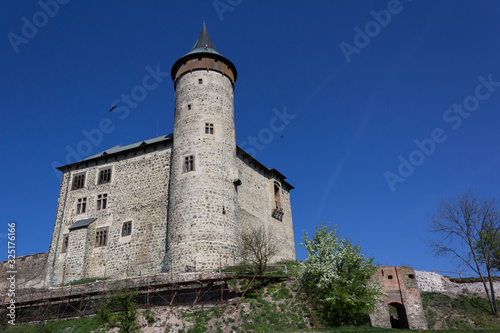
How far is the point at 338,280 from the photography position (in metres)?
22.5

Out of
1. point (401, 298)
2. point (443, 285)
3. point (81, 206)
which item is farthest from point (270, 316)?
point (81, 206)

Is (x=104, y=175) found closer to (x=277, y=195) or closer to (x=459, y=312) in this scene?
(x=277, y=195)

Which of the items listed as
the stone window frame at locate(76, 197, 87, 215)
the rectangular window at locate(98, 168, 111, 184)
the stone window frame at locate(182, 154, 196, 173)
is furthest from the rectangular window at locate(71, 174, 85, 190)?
the stone window frame at locate(182, 154, 196, 173)

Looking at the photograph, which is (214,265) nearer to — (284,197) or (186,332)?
(186,332)

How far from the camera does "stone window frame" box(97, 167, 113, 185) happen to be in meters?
39.3

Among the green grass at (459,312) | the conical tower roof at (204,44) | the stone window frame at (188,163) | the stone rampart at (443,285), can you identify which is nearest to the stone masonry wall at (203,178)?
the stone window frame at (188,163)

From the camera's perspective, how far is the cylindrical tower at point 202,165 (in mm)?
30250

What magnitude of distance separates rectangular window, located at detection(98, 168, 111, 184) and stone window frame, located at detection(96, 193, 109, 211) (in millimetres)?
1372

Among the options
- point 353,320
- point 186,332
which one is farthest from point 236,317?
point 353,320

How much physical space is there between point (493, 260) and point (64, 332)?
97.4 feet

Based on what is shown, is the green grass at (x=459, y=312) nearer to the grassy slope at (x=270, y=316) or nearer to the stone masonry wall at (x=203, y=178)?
the grassy slope at (x=270, y=316)

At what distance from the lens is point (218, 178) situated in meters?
32.9

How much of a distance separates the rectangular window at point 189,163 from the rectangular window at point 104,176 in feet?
31.4

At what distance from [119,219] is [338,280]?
2112 cm
